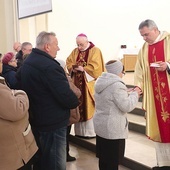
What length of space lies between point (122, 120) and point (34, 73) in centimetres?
81

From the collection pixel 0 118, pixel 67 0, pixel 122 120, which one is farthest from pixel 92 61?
pixel 67 0

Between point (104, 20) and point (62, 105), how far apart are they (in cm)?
645

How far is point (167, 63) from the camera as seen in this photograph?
2848 millimetres

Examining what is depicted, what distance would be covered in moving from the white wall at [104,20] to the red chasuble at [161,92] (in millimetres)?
4521

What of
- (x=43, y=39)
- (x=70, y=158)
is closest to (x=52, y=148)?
(x=43, y=39)

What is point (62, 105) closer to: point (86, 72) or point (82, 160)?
point (82, 160)

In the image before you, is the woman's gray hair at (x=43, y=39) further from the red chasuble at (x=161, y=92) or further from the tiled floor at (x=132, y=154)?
the tiled floor at (x=132, y=154)

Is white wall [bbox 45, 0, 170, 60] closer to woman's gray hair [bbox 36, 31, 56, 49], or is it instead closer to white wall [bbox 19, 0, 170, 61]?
white wall [bbox 19, 0, 170, 61]

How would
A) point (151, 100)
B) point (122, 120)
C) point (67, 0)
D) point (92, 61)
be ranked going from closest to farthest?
point (122, 120)
point (151, 100)
point (92, 61)
point (67, 0)

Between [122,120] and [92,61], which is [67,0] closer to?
[92,61]

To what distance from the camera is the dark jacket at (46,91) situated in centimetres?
230

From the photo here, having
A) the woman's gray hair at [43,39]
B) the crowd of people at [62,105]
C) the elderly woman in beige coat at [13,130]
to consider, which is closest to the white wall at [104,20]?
the crowd of people at [62,105]

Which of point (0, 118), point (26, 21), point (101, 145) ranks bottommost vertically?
point (101, 145)

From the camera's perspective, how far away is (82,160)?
3.80 m
